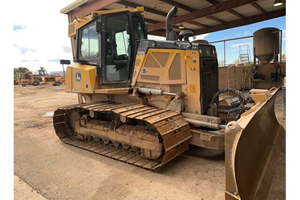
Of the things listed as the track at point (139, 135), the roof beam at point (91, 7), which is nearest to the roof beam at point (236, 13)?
the roof beam at point (91, 7)

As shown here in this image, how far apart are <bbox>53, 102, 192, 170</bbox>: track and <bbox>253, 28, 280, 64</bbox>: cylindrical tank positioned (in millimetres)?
9858

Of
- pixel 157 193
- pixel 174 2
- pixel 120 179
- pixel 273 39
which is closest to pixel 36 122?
pixel 120 179

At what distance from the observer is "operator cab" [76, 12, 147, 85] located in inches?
180

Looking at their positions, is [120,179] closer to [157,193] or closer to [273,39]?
[157,193]

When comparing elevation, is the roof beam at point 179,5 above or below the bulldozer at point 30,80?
above

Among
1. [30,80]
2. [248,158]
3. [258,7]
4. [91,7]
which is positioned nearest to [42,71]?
[30,80]

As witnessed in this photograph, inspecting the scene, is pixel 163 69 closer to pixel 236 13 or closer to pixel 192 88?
pixel 192 88

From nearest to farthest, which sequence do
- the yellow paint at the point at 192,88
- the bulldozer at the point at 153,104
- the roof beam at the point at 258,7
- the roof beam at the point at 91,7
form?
1. the bulldozer at the point at 153,104
2. the yellow paint at the point at 192,88
3. the roof beam at the point at 91,7
4. the roof beam at the point at 258,7

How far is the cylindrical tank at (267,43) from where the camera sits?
1124 centimetres

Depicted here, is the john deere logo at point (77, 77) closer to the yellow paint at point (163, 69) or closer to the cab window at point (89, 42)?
the cab window at point (89, 42)

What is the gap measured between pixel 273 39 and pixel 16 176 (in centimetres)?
1244

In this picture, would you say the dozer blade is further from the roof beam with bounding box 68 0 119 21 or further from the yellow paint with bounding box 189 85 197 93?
the roof beam with bounding box 68 0 119 21

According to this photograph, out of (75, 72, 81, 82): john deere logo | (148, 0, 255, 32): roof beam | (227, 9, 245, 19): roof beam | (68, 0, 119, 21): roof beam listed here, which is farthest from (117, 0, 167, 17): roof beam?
(75, 72, 81, 82): john deere logo

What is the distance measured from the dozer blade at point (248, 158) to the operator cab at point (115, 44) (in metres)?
2.73
